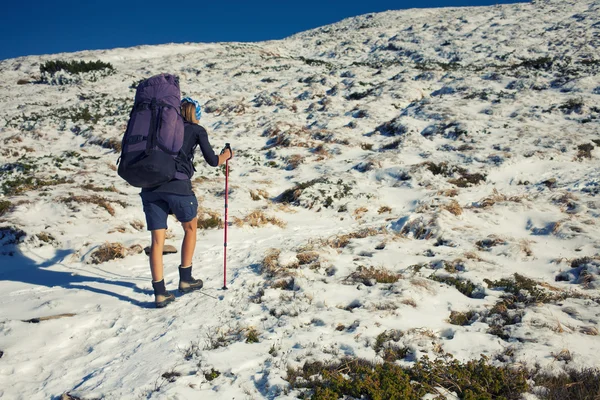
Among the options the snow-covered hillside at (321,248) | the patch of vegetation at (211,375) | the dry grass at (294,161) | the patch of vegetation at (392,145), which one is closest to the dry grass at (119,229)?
the snow-covered hillside at (321,248)

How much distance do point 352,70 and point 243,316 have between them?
104 feet

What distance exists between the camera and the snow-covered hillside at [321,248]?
3957 millimetres

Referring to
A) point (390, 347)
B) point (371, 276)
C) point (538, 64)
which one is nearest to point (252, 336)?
point (390, 347)

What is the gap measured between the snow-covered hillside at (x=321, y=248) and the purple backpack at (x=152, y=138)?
6.66ft

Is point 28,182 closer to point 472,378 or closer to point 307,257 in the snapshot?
point 307,257

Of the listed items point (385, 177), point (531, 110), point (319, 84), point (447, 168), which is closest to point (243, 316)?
point (385, 177)

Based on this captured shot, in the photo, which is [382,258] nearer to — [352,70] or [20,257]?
[20,257]

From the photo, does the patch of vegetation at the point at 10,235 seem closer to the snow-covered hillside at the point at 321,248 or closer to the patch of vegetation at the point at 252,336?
the snow-covered hillside at the point at 321,248

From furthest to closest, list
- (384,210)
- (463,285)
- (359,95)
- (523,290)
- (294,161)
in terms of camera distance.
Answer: (359,95) → (294,161) → (384,210) → (463,285) → (523,290)

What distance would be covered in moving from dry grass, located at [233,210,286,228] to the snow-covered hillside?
5 centimetres

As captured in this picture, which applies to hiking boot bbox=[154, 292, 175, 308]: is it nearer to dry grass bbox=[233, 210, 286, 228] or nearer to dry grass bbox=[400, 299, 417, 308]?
dry grass bbox=[400, 299, 417, 308]

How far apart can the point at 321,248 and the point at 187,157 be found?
3.50 meters

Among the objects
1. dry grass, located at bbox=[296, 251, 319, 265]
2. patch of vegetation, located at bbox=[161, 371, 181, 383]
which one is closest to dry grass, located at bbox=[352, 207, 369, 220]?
dry grass, located at bbox=[296, 251, 319, 265]

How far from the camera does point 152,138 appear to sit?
4.16 meters
